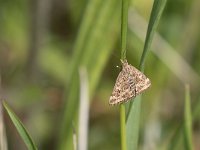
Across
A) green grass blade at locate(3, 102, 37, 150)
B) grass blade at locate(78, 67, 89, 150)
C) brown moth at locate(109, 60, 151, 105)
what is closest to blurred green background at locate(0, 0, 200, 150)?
grass blade at locate(78, 67, 89, 150)

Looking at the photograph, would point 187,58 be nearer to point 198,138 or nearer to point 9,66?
point 198,138

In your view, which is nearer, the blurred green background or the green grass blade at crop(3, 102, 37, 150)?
the green grass blade at crop(3, 102, 37, 150)

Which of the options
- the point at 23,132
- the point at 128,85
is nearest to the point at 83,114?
the point at 128,85

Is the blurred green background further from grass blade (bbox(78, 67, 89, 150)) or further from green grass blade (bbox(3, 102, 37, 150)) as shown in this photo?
green grass blade (bbox(3, 102, 37, 150))

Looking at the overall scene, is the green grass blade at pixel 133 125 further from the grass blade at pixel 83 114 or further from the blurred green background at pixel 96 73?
the blurred green background at pixel 96 73

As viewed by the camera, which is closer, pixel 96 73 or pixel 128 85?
pixel 128 85

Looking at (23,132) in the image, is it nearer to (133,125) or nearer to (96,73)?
(133,125)

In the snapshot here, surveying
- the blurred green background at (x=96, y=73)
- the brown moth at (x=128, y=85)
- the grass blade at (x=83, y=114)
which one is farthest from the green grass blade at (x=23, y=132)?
Answer: the blurred green background at (x=96, y=73)

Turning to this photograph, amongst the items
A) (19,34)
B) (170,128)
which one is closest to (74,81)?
(170,128)
